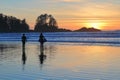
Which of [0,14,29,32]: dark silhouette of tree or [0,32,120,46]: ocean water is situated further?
[0,14,29,32]: dark silhouette of tree

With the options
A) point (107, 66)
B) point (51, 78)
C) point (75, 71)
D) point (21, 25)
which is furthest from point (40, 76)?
point (21, 25)

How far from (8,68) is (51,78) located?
166 inches

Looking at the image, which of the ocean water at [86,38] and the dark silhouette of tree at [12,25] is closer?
the ocean water at [86,38]

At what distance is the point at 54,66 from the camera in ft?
65.7

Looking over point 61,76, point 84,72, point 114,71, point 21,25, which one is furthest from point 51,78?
point 21,25

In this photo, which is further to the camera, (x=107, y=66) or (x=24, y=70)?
(x=107, y=66)

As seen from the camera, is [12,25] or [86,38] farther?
[12,25]

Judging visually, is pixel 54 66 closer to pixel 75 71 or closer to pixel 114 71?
pixel 75 71

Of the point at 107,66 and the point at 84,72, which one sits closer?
the point at 84,72

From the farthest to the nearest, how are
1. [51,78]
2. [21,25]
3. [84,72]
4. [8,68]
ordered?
[21,25]
[8,68]
[84,72]
[51,78]

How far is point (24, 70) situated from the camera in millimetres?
18500

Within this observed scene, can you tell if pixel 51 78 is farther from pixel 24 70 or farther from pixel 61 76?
pixel 24 70

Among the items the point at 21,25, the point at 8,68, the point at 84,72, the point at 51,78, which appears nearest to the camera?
the point at 51,78

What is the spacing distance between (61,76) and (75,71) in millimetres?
1773
